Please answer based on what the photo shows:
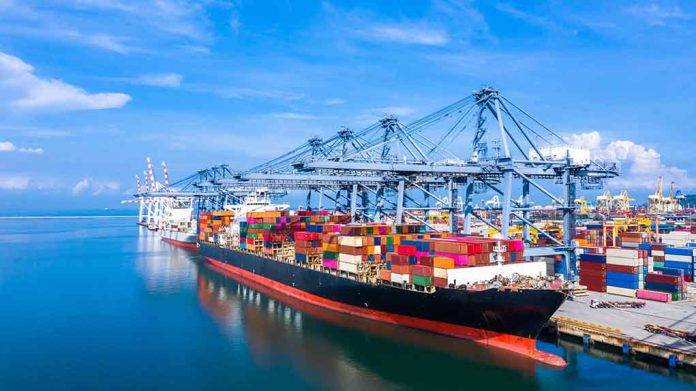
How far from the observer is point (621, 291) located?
29.2 m

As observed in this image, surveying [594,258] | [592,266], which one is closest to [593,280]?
[592,266]

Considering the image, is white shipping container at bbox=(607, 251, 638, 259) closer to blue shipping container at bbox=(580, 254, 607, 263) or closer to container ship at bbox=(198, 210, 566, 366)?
blue shipping container at bbox=(580, 254, 607, 263)

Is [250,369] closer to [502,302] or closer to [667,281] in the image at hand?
[502,302]

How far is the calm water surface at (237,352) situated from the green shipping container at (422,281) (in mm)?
2677

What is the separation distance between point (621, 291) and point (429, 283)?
1441 centimetres

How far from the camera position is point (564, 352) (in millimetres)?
21250

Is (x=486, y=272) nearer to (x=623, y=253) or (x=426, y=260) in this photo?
(x=426, y=260)

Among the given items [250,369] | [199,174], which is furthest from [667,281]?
[199,174]

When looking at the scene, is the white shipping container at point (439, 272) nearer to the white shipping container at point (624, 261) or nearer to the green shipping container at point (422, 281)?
the green shipping container at point (422, 281)

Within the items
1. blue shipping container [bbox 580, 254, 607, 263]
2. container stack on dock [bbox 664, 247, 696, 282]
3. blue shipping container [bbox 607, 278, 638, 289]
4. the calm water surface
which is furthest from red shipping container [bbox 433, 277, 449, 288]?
Answer: container stack on dock [bbox 664, 247, 696, 282]

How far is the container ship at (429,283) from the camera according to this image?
20531 mm

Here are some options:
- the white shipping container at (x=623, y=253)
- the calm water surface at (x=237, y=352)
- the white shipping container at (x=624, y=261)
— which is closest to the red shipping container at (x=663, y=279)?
the white shipping container at (x=624, y=261)

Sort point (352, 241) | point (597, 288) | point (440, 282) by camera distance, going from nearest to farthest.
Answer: point (440, 282) → point (352, 241) → point (597, 288)

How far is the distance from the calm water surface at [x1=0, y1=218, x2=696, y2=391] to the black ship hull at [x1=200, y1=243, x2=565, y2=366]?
66cm
